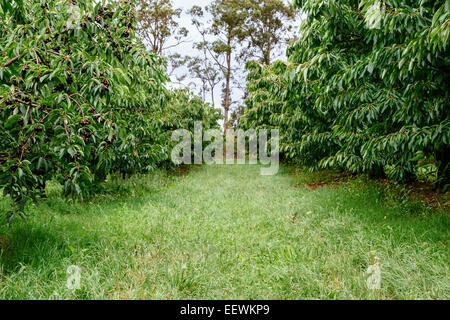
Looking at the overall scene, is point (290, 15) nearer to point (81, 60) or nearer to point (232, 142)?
point (232, 142)

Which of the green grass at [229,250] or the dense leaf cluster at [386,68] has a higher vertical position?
the dense leaf cluster at [386,68]

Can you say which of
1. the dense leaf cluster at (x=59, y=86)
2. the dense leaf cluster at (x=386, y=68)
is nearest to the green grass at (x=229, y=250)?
the dense leaf cluster at (x=59, y=86)

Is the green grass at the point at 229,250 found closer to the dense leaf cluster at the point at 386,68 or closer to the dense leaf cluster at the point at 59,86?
the dense leaf cluster at the point at 59,86

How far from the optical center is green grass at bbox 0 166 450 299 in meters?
2.46

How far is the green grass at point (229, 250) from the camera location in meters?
2.46

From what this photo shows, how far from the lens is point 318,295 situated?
240 cm

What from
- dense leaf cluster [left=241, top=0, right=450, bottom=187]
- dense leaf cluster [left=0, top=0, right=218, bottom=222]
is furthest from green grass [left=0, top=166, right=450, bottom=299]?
dense leaf cluster [left=241, top=0, right=450, bottom=187]

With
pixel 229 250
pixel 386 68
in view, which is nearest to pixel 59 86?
pixel 229 250

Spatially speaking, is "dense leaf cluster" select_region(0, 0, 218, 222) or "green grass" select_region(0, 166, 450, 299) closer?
"dense leaf cluster" select_region(0, 0, 218, 222)

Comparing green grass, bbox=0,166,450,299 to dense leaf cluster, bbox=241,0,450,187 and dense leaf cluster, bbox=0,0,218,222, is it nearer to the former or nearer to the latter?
dense leaf cluster, bbox=0,0,218,222

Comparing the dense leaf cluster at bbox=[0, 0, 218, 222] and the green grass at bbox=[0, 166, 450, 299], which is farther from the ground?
the dense leaf cluster at bbox=[0, 0, 218, 222]

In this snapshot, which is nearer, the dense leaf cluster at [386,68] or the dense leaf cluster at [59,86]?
the dense leaf cluster at [59,86]

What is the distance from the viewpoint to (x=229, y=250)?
11.3 feet

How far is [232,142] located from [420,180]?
16.4m
